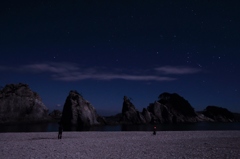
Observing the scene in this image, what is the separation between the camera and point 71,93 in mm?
89625

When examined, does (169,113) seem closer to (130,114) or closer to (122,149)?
(130,114)

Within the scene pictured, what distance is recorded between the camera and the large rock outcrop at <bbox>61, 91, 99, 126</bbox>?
82.8 metres

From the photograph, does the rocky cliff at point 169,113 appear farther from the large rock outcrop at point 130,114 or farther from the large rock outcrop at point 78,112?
the large rock outcrop at point 78,112

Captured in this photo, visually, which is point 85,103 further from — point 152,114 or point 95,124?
point 152,114

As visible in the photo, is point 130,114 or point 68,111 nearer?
point 68,111

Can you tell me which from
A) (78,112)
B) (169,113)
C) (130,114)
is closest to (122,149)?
(78,112)

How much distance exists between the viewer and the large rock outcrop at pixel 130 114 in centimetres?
10906

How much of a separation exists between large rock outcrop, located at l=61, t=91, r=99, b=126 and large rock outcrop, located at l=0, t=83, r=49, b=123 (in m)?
23.5

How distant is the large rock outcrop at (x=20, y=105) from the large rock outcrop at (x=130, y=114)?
4066 cm

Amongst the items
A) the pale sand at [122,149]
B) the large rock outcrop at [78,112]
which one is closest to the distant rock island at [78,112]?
the large rock outcrop at [78,112]

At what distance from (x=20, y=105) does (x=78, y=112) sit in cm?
3495

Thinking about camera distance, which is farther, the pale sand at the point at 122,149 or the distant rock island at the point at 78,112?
the distant rock island at the point at 78,112

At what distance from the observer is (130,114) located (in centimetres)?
11081

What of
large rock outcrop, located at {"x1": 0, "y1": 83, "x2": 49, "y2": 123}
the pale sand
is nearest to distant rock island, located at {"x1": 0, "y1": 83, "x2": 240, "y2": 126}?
large rock outcrop, located at {"x1": 0, "y1": 83, "x2": 49, "y2": 123}
